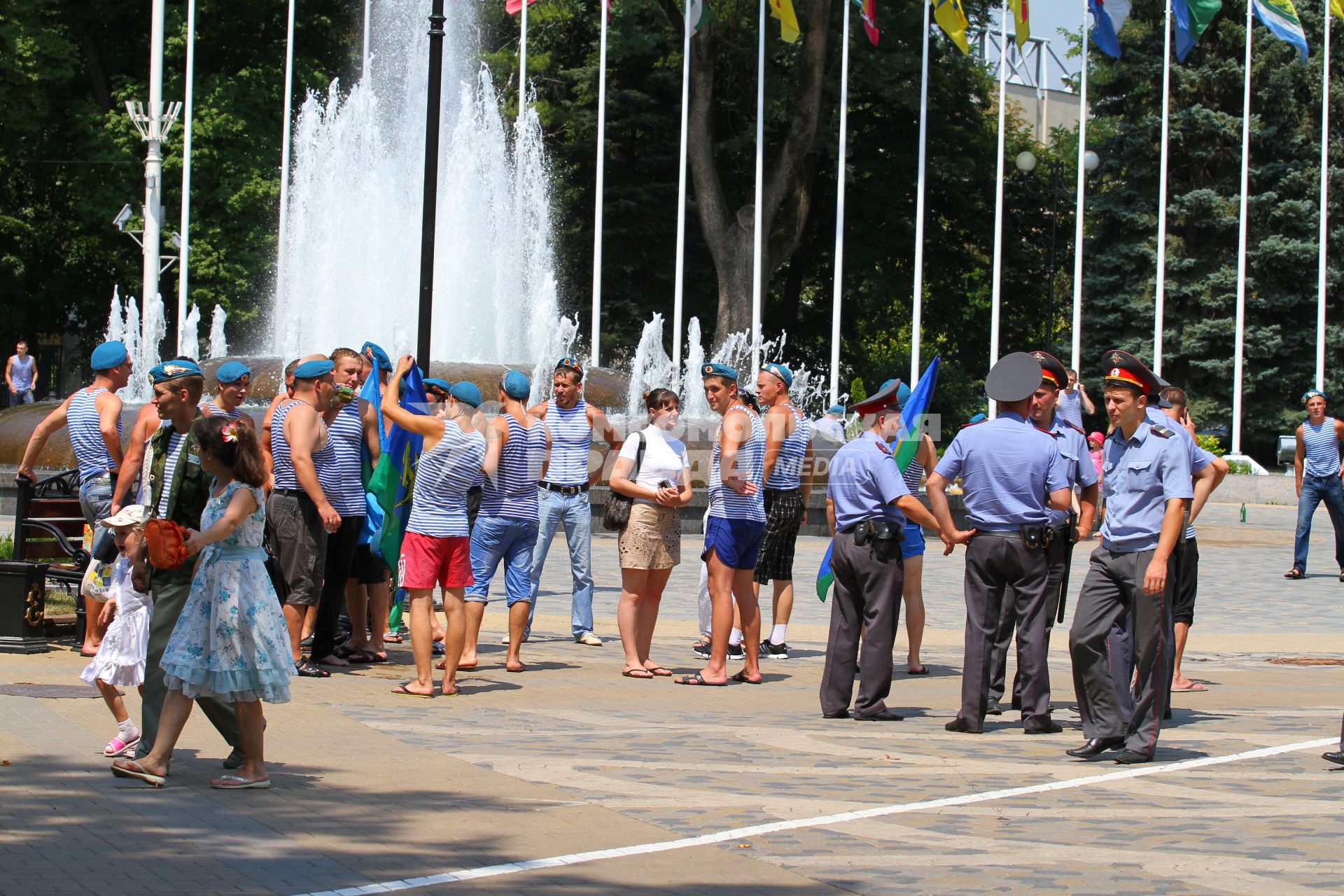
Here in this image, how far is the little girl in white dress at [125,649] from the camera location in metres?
7.04

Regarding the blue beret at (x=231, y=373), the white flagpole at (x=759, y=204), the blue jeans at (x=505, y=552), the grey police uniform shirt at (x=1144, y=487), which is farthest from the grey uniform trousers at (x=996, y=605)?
the white flagpole at (x=759, y=204)

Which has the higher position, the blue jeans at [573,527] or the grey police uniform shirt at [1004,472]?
the grey police uniform shirt at [1004,472]

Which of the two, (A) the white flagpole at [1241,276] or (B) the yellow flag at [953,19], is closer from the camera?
(B) the yellow flag at [953,19]

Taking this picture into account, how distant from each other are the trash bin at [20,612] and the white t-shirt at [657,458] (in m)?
3.73

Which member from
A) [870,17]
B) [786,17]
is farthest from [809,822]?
[786,17]

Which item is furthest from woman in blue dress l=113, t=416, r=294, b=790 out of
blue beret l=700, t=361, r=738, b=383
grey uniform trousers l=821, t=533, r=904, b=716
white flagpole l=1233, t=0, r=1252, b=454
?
white flagpole l=1233, t=0, r=1252, b=454

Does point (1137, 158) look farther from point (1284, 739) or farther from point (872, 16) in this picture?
point (1284, 739)

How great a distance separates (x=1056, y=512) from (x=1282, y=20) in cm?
2842

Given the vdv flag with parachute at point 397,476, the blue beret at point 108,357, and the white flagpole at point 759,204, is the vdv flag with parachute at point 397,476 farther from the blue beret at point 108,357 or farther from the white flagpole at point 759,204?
the white flagpole at point 759,204

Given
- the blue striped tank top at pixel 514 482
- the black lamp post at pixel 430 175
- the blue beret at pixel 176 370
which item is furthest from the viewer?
the black lamp post at pixel 430 175

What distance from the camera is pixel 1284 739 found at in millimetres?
8508

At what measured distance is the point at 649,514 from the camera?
10148 millimetres

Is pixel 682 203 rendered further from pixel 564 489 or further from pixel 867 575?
pixel 867 575

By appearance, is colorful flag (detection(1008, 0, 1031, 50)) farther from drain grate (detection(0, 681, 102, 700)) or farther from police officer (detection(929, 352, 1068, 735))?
drain grate (detection(0, 681, 102, 700))
